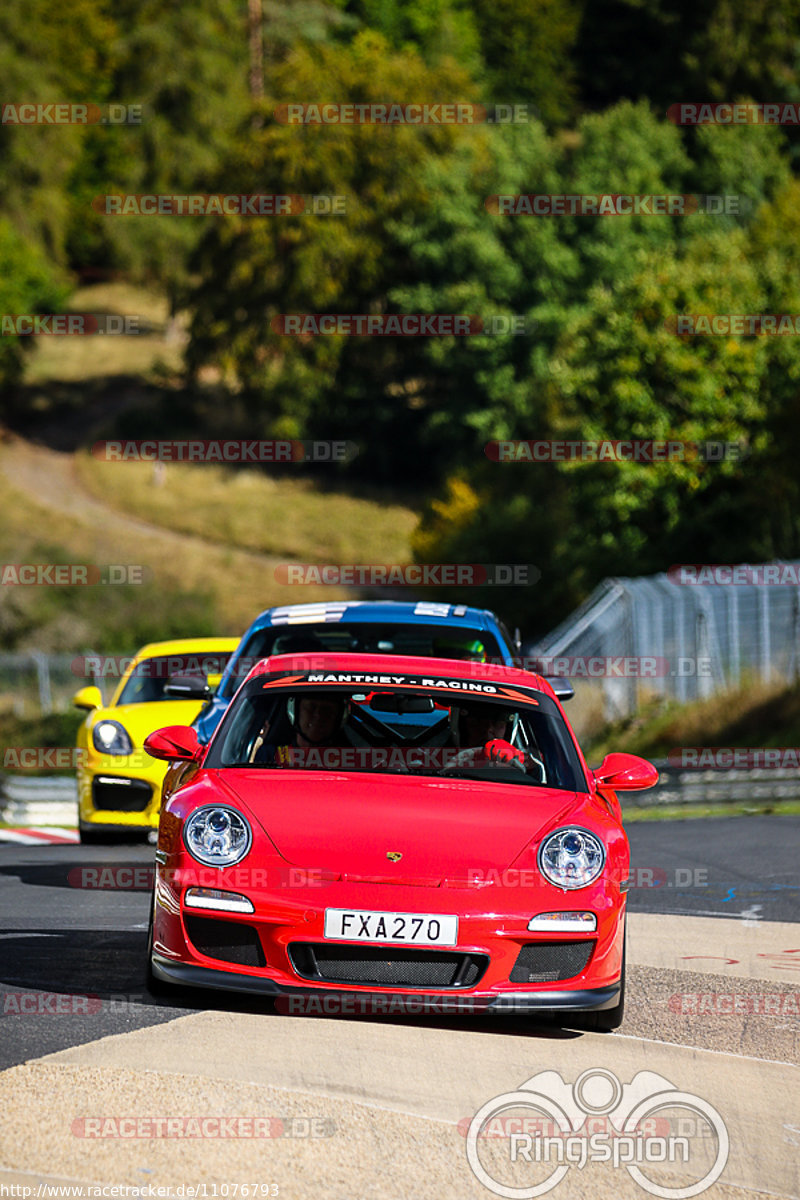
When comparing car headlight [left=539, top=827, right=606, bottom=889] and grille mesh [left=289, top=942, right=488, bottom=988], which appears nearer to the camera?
grille mesh [left=289, top=942, right=488, bottom=988]

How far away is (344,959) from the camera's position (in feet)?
19.3

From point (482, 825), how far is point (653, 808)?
12.9 metres

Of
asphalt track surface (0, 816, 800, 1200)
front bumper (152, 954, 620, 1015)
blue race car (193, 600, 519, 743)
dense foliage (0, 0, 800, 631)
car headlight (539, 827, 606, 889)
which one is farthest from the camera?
dense foliage (0, 0, 800, 631)

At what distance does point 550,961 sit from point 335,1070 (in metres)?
0.89

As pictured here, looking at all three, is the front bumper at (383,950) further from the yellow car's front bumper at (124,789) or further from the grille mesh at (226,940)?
the yellow car's front bumper at (124,789)

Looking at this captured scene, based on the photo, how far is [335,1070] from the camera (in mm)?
5617

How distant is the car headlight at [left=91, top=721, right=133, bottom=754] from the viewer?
41.0 feet

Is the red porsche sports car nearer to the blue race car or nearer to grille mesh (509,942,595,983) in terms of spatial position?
grille mesh (509,942,595,983)

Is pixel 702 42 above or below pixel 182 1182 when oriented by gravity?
above

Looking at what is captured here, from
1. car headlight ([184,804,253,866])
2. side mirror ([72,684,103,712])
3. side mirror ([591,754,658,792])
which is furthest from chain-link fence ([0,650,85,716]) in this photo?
car headlight ([184,804,253,866])

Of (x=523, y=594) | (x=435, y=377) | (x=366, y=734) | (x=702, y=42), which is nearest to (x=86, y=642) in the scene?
(x=523, y=594)

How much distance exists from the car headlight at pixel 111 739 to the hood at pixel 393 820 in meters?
6.13

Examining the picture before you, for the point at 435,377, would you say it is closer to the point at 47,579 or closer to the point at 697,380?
the point at 47,579

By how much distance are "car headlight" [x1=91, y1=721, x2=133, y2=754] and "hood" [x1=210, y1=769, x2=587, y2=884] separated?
6130 mm
